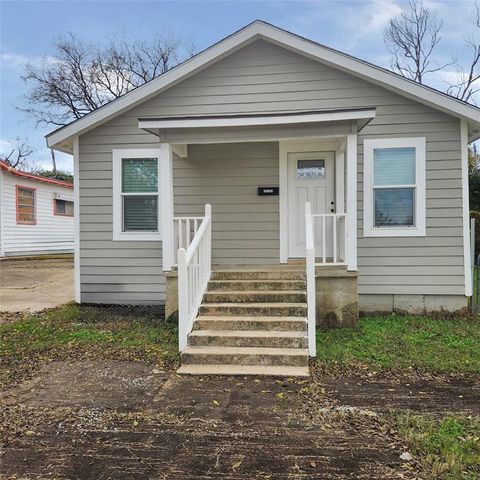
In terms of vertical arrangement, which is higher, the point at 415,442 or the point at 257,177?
the point at 257,177

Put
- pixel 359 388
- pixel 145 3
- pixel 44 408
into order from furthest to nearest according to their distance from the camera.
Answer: pixel 145 3, pixel 359 388, pixel 44 408

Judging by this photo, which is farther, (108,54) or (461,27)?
(108,54)

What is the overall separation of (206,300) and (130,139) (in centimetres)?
346

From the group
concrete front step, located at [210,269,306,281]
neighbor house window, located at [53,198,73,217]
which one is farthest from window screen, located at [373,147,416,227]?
neighbor house window, located at [53,198,73,217]

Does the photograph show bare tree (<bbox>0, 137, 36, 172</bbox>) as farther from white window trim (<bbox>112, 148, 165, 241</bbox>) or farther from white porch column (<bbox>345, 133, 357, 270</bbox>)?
white porch column (<bbox>345, 133, 357, 270</bbox>)

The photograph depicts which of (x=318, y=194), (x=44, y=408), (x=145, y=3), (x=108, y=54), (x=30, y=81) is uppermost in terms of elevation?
(x=108, y=54)

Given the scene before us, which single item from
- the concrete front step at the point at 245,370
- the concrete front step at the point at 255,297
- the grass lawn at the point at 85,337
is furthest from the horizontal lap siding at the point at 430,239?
the grass lawn at the point at 85,337

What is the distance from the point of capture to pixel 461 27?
22.4m

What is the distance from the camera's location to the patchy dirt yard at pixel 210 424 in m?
2.75

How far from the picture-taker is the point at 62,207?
1961 centimetres

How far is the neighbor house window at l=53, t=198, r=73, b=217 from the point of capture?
18.9 meters

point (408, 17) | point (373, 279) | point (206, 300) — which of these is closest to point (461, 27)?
point (408, 17)

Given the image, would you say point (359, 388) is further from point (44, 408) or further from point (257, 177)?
point (257, 177)

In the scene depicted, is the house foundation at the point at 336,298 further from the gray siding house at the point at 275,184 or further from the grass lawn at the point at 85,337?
the grass lawn at the point at 85,337
